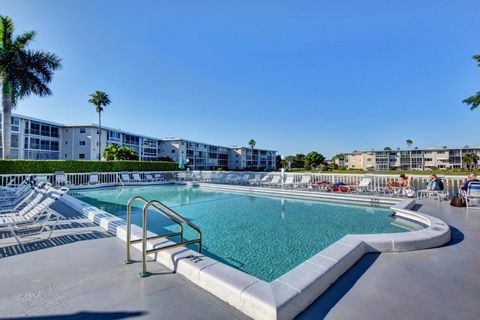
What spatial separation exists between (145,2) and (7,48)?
11.0 metres

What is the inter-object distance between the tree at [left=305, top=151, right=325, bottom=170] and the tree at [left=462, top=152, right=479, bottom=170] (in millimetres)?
31730

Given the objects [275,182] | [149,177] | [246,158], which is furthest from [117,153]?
[246,158]

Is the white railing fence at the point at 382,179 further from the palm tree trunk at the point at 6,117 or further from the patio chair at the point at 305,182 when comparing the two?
Answer: the palm tree trunk at the point at 6,117

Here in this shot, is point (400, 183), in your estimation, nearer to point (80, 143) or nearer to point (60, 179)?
point (60, 179)

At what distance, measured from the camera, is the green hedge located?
44.5ft

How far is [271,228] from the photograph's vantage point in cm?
616

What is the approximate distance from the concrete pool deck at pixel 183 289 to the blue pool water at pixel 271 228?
1.27 metres

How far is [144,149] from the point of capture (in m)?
45.8

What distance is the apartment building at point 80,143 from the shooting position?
96.9 feet

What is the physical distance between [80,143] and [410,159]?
77662mm

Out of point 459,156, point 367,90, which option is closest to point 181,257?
point 367,90

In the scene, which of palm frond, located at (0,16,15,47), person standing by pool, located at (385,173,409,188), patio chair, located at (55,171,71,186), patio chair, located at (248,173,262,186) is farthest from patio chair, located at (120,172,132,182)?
person standing by pool, located at (385,173,409,188)

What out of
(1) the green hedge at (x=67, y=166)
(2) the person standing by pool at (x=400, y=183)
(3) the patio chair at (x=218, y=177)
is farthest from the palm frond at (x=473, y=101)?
(1) the green hedge at (x=67, y=166)

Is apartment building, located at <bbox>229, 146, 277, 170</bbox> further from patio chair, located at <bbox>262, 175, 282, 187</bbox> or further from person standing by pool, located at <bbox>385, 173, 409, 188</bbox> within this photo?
person standing by pool, located at <bbox>385, 173, 409, 188</bbox>
